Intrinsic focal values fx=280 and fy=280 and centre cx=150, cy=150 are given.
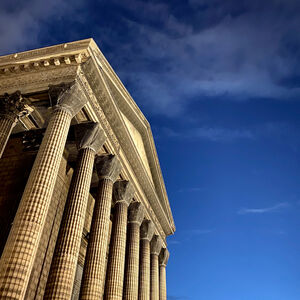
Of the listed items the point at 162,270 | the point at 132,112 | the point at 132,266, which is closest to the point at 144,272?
the point at 132,266

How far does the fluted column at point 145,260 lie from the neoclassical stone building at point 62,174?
0.57 ft

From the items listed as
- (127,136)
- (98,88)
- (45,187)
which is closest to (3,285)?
(45,187)

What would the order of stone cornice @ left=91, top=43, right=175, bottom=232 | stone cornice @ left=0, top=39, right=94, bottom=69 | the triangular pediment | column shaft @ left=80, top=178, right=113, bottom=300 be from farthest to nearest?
the triangular pediment
stone cornice @ left=91, top=43, right=175, bottom=232
stone cornice @ left=0, top=39, right=94, bottom=69
column shaft @ left=80, top=178, right=113, bottom=300

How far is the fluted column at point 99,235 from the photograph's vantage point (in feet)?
33.6

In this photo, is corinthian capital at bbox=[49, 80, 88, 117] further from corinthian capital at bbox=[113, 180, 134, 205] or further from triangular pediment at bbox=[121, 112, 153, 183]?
triangular pediment at bbox=[121, 112, 153, 183]

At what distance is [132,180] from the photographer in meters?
16.2

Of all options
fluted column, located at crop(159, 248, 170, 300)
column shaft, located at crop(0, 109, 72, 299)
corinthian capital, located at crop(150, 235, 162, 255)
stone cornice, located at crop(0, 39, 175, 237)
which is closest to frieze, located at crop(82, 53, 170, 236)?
stone cornice, located at crop(0, 39, 175, 237)

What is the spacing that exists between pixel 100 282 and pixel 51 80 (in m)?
7.89

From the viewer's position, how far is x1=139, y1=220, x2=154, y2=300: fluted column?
53.9 ft

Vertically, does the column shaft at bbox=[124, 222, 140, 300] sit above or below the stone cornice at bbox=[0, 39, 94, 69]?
below

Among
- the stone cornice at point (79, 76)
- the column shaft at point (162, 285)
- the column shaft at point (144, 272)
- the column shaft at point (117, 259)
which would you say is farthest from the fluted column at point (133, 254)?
the column shaft at point (162, 285)

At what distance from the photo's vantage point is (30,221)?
7332 millimetres

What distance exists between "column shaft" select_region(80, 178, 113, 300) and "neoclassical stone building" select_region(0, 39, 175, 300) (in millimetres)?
37

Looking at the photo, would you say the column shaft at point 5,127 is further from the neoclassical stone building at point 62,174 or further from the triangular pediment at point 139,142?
the triangular pediment at point 139,142
